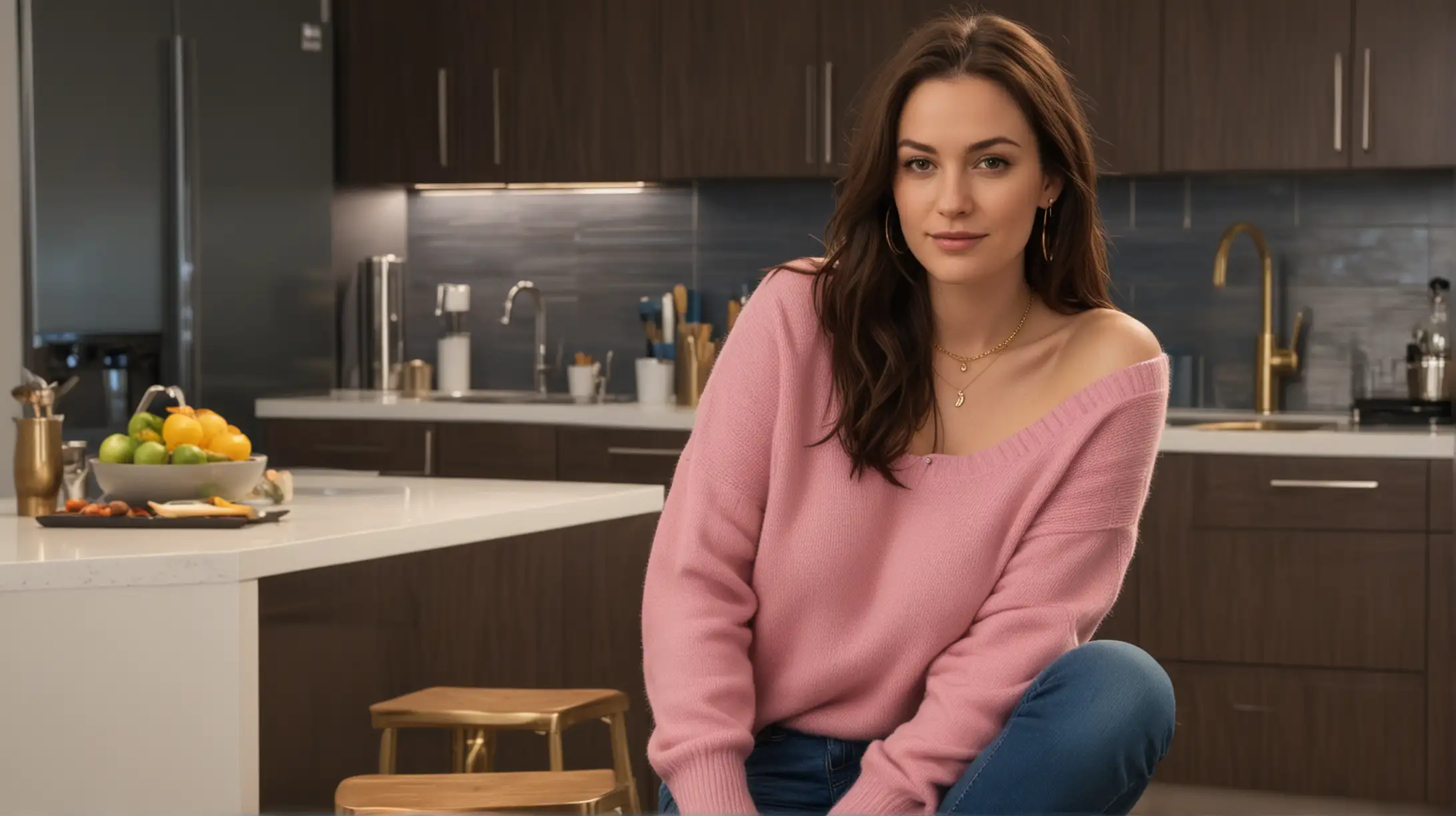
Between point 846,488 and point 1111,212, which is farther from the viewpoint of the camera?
point 1111,212

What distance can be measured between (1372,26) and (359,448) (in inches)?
103

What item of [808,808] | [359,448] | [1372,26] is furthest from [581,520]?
[1372,26]

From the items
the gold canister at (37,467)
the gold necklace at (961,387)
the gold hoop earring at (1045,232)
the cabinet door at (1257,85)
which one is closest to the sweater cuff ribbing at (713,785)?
the gold necklace at (961,387)

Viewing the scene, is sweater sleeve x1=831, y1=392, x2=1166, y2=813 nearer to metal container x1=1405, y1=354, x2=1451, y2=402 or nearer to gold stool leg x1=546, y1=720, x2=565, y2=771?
gold stool leg x1=546, y1=720, x2=565, y2=771

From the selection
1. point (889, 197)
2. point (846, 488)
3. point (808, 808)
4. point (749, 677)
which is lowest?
point (808, 808)

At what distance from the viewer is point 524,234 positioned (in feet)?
17.0

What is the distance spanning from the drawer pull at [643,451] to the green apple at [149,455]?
1856 millimetres

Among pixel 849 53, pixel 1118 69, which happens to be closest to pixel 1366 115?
pixel 1118 69

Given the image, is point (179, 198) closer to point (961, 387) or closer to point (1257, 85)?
point (1257, 85)

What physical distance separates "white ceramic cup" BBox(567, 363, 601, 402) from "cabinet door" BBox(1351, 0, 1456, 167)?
77.2 inches

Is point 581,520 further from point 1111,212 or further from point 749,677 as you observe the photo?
point 1111,212

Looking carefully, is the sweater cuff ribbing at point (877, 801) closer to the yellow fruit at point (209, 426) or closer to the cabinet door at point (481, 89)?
the yellow fruit at point (209, 426)

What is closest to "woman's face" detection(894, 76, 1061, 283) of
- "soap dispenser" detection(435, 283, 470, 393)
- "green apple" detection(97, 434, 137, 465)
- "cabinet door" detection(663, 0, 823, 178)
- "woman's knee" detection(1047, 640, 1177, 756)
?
"woman's knee" detection(1047, 640, 1177, 756)

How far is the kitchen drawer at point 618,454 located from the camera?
4.36 m
